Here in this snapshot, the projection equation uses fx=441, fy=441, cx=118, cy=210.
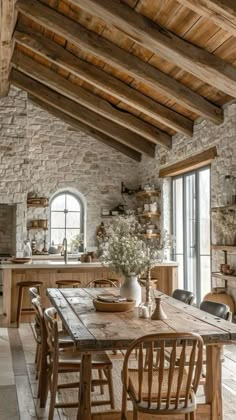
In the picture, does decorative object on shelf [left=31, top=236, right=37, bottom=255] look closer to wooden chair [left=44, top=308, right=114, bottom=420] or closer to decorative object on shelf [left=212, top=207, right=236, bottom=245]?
decorative object on shelf [left=212, top=207, right=236, bottom=245]

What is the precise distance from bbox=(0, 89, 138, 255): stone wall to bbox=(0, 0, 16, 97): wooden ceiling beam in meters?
0.91

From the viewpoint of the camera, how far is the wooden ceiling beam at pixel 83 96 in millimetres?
7538

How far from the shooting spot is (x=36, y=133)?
388 inches

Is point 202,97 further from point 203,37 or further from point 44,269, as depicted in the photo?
point 44,269

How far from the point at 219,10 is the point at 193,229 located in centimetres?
452

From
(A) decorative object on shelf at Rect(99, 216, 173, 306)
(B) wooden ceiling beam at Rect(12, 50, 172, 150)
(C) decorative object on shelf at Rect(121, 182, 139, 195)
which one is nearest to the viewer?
(A) decorative object on shelf at Rect(99, 216, 173, 306)

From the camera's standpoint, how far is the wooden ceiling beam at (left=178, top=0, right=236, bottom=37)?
3779mm

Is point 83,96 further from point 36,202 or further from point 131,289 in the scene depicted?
point 131,289

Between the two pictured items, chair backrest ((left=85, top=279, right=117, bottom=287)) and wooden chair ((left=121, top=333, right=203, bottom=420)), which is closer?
wooden chair ((left=121, top=333, right=203, bottom=420))

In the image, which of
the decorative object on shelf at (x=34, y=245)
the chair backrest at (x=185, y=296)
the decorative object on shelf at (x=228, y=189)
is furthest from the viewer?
the decorative object on shelf at (x=34, y=245)

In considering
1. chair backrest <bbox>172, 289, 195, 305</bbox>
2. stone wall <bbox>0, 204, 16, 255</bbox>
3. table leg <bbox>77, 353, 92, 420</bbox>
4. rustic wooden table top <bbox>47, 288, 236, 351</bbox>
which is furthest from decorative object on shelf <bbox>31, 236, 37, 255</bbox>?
table leg <bbox>77, 353, 92, 420</bbox>

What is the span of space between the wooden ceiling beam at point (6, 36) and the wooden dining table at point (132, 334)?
12.9 ft

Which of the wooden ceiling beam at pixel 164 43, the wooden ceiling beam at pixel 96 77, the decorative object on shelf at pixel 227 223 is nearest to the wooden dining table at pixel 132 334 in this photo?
the decorative object on shelf at pixel 227 223

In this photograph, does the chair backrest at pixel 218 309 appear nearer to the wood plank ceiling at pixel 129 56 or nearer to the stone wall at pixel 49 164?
the wood plank ceiling at pixel 129 56
